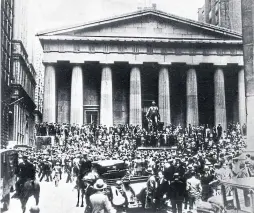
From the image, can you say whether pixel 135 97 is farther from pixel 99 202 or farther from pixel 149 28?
pixel 99 202

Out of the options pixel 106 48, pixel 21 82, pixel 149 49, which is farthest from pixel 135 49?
pixel 21 82

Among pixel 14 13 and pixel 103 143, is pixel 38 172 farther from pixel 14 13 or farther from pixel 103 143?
pixel 103 143

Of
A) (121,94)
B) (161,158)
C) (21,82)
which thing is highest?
(21,82)

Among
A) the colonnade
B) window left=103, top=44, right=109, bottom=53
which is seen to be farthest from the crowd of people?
window left=103, top=44, right=109, bottom=53

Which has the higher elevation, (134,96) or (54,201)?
(134,96)

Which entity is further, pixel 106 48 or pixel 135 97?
pixel 106 48

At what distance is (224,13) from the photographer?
4122cm

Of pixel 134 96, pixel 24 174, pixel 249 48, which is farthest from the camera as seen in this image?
pixel 134 96

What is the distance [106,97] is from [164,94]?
5.70 m

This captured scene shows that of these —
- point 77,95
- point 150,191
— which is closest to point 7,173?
point 150,191

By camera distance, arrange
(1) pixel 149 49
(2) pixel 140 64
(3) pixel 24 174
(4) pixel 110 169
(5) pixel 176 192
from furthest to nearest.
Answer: (2) pixel 140 64 → (1) pixel 149 49 → (4) pixel 110 169 → (3) pixel 24 174 → (5) pixel 176 192

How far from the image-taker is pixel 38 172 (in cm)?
1652

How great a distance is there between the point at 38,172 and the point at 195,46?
2767 cm

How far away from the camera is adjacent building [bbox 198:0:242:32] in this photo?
38.6 metres
